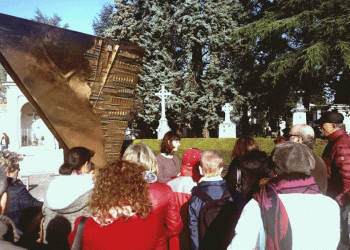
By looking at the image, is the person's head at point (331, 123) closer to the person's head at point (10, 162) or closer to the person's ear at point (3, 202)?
the person's ear at point (3, 202)

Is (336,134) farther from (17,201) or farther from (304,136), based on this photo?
(17,201)

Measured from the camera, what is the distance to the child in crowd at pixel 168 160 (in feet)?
14.8

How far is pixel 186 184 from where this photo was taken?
328 centimetres

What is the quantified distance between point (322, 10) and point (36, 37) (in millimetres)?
17110

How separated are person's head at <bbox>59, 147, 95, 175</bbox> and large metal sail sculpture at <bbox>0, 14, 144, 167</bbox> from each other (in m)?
0.26

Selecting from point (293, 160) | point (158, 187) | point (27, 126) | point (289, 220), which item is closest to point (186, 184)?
point (158, 187)

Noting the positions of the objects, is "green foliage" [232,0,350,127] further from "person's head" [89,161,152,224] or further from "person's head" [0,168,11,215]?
"person's head" [0,168,11,215]

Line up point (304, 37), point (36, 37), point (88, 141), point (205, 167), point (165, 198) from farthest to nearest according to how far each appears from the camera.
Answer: point (304, 37)
point (88, 141)
point (205, 167)
point (36, 37)
point (165, 198)

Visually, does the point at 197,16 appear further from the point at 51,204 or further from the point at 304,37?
the point at 51,204

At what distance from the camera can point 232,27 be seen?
20.7m

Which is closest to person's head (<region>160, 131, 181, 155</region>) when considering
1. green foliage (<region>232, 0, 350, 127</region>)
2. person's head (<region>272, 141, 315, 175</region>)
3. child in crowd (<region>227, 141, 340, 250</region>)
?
person's head (<region>272, 141, 315, 175</region>)

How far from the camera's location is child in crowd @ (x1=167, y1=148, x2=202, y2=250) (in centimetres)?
323

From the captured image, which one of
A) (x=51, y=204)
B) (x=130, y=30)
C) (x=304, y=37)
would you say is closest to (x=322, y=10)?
(x=304, y=37)

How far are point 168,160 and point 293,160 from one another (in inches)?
110
